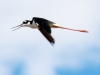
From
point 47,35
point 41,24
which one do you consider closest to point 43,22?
point 41,24

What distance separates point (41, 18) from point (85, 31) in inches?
86.7

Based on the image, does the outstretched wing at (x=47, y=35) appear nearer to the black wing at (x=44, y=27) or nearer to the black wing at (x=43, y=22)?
the black wing at (x=44, y=27)

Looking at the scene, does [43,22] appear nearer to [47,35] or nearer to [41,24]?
[41,24]

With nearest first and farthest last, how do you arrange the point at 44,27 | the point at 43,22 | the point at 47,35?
the point at 47,35 < the point at 44,27 < the point at 43,22

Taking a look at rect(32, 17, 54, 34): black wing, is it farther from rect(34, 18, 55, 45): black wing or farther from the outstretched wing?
the outstretched wing

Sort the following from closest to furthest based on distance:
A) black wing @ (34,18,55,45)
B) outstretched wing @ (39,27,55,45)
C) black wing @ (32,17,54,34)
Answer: outstretched wing @ (39,27,55,45), black wing @ (34,18,55,45), black wing @ (32,17,54,34)

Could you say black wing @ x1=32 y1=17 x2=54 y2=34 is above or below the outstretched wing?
above

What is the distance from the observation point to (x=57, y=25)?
15.4 meters

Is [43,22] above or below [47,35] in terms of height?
above

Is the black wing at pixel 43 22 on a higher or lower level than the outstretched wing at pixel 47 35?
higher

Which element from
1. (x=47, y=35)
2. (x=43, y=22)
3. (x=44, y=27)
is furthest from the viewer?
(x=43, y=22)

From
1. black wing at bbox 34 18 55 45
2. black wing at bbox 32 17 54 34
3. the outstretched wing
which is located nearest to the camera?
the outstretched wing

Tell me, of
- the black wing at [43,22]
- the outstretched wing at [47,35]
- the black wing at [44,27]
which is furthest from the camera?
the black wing at [43,22]

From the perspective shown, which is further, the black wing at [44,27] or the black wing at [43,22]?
the black wing at [43,22]
